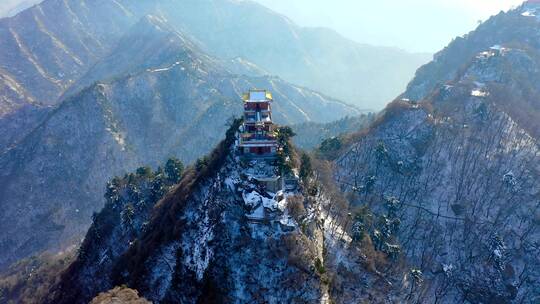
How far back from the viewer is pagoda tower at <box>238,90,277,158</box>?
3661 inches

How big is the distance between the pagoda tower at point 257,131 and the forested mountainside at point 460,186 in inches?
1219

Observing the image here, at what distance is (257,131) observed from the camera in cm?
9469

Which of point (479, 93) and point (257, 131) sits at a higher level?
point (479, 93)

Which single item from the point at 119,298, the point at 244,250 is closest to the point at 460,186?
the point at 244,250

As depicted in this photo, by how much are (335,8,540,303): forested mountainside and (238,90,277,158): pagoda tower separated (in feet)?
102

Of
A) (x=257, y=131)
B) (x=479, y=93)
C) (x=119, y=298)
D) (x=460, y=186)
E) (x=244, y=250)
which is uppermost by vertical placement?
(x=479, y=93)

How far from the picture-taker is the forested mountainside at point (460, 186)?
108m

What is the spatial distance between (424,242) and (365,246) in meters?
28.9

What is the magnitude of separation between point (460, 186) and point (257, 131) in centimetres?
7275

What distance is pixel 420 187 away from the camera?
12744 cm

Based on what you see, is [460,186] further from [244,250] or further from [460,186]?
[244,250]

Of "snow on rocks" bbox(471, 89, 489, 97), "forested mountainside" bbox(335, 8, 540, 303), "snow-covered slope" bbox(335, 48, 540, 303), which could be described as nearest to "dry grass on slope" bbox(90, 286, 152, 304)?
"forested mountainside" bbox(335, 8, 540, 303)

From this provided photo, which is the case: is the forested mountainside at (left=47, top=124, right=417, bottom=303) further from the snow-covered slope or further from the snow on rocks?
the snow on rocks

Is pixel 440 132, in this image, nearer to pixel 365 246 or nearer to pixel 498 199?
pixel 498 199
